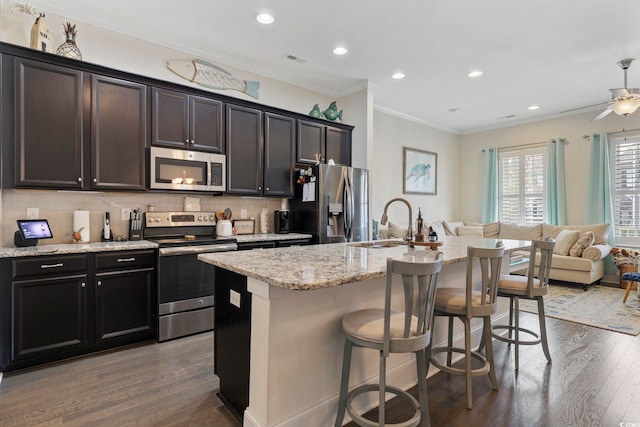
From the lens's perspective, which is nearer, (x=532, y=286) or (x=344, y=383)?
(x=344, y=383)

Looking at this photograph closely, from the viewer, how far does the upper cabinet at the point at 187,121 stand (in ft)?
10.9

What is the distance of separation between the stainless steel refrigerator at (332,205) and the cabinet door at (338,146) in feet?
1.72

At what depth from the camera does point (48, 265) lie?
2549mm

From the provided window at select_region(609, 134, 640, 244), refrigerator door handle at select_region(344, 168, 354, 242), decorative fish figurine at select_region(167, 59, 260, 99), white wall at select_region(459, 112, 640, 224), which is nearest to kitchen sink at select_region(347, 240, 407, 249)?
refrigerator door handle at select_region(344, 168, 354, 242)

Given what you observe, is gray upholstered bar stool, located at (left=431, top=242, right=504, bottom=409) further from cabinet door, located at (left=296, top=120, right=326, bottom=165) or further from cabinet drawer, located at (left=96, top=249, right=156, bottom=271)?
cabinet door, located at (left=296, top=120, right=326, bottom=165)

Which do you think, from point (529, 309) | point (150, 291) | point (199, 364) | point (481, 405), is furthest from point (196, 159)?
point (529, 309)

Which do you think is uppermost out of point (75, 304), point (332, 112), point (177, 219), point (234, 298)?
point (332, 112)

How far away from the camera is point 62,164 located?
281 cm

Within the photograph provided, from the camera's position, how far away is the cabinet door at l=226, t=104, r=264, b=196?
12.5ft

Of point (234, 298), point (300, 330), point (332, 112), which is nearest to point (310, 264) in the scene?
point (300, 330)

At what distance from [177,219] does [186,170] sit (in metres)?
0.55

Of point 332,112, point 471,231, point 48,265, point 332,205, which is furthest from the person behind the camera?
point 471,231

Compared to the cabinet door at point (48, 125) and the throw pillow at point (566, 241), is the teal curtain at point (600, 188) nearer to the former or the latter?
the throw pillow at point (566, 241)

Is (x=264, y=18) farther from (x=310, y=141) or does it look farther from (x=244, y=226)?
(x=244, y=226)
